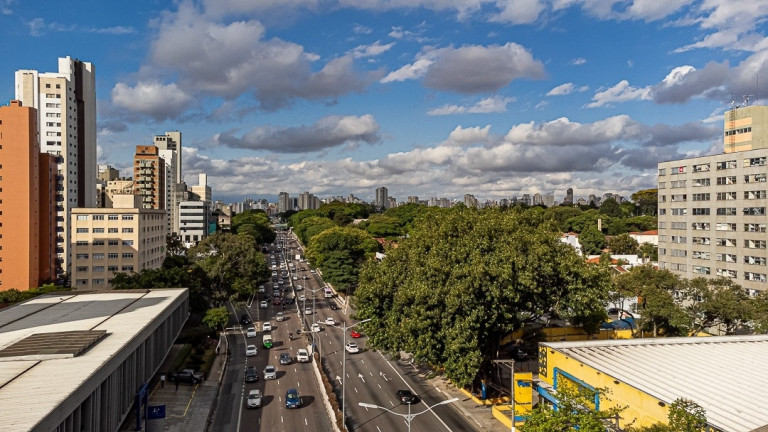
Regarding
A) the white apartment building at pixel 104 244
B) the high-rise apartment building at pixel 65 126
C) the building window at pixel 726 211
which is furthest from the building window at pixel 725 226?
the high-rise apartment building at pixel 65 126

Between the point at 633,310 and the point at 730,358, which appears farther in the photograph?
the point at 633,310

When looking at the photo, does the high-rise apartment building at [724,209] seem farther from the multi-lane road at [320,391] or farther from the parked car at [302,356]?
the parked car at [302,356]

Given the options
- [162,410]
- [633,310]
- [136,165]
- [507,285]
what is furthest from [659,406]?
[136,165]

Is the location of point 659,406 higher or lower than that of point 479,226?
lower

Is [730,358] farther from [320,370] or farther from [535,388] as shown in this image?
[320,370]

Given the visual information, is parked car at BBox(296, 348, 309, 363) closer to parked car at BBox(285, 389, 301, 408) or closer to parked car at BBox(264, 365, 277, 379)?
parked car at BBox(264, 365, 277, 379)

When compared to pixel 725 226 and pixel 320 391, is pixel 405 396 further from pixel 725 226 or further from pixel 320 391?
pixel 725 226
